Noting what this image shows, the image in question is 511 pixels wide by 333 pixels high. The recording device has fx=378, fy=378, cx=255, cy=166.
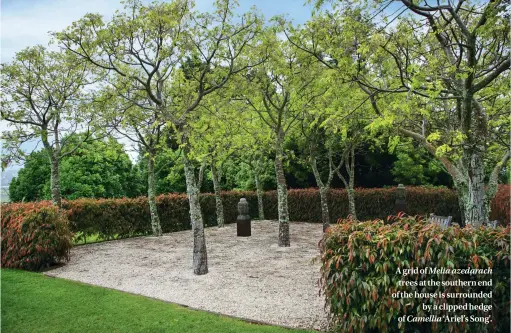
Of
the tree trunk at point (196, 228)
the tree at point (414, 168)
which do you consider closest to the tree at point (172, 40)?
the tree trunk at point (196, 228)

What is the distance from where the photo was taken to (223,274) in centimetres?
771

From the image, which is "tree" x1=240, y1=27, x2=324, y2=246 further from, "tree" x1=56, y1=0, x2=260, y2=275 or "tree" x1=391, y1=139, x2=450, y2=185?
"tree" x1=391, y1=139, x2=450, y2=185

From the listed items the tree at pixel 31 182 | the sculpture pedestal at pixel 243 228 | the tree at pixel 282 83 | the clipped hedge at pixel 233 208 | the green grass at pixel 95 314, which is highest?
the tree at pixel 282 83

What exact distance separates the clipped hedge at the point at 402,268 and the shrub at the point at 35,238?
6.88 meters

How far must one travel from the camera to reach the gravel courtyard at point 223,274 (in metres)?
5.65

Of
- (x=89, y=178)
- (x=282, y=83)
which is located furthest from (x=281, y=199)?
(x=89, y=178)

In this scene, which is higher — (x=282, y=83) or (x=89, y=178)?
(x=282, y=83)

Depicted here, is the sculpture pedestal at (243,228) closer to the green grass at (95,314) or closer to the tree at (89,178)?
the green grass at (95,314)

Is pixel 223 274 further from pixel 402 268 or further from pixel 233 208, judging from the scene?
pixel 233 208

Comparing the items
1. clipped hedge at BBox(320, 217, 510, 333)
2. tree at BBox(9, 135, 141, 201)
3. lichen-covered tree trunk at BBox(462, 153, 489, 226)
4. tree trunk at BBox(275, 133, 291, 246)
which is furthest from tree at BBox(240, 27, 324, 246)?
tree at BBox(9, 135, 141, 201)

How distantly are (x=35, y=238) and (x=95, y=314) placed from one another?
13.0 feet

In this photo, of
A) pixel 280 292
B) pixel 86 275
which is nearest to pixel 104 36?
pixel 86 275

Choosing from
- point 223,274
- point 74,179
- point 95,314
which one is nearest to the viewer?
point 95,314

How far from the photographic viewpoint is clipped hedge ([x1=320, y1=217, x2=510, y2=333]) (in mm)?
3635
